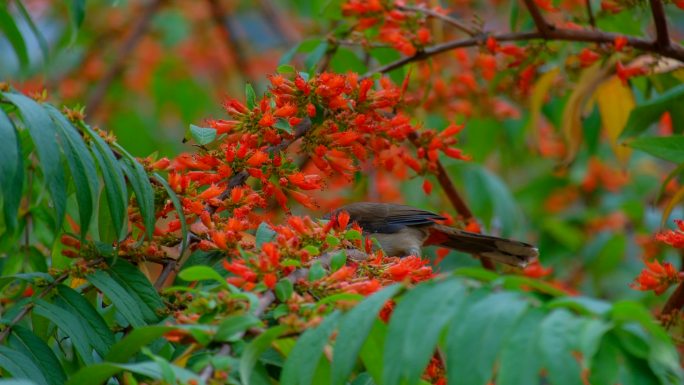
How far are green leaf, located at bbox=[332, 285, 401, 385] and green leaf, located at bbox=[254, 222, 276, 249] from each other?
73 centimetres

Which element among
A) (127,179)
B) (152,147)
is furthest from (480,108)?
(127,179)

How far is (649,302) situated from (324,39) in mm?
2427

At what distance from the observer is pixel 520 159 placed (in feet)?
23.9

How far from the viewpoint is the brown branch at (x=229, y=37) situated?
8281mm

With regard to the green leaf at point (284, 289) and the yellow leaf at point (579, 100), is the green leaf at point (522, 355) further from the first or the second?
the yellow leaf at point (579, 100)

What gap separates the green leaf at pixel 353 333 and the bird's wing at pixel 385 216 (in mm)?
3146

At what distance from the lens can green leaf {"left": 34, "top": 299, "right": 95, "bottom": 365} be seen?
2.55 metres

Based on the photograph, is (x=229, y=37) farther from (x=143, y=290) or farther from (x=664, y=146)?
(x=143, y=290)

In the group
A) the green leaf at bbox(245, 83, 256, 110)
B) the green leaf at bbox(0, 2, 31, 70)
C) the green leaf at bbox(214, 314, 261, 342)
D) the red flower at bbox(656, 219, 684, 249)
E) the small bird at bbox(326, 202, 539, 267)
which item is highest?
the green leaf at bbox(0, 2, 31, 70)

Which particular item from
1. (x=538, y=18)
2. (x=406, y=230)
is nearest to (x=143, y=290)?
(x=538, y=18)

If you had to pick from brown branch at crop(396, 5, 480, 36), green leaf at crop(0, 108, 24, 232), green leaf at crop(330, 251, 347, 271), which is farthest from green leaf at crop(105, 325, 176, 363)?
brown branch at crop(396, 5, 480, 36)

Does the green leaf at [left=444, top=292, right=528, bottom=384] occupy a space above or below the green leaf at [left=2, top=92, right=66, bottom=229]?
below

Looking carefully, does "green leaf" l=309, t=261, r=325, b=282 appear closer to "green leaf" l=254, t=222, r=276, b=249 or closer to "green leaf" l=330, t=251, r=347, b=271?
"green leaf" l=330, t=251, r=347, b=271

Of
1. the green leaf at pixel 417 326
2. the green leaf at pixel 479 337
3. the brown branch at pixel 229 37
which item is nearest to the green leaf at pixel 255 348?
the green leaf at pixel 417 326
